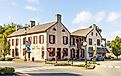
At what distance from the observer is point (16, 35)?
68812mm

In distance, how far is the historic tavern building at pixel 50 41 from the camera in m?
59.2

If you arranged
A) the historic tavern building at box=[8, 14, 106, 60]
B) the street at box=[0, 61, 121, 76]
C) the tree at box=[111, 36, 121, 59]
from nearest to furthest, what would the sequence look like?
the street at box=[0, 61, 121, 76] < the historic tavern building at box=[8, 14, 106, 60] < the tree at box=[111, 36, 121, 59]

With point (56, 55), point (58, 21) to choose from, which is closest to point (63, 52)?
point (56, 55)

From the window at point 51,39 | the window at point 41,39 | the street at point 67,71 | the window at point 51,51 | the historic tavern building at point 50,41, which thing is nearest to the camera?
the street at point 67,71

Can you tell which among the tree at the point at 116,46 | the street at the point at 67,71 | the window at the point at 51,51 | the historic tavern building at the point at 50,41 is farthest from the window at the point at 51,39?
the tree at the point at 116,46

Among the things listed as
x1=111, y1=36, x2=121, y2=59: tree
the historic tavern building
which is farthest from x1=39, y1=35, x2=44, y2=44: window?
x1=111, y1=36, x2=121, y2=59: tree

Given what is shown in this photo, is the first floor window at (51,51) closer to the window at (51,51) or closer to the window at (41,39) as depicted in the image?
the window at (51,51)

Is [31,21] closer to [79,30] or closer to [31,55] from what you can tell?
[31,55]

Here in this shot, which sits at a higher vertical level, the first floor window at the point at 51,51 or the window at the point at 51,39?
the window at the point at 51,39

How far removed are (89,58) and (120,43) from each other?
17.5 metres

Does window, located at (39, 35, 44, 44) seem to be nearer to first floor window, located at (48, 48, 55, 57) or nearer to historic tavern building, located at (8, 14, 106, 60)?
historic tavern building, located at (8, 14, 106, 60)

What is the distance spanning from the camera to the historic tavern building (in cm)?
5925

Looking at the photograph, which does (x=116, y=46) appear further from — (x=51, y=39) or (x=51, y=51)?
(x=51, y=51)

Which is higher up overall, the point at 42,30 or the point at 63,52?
the point at 42,30
